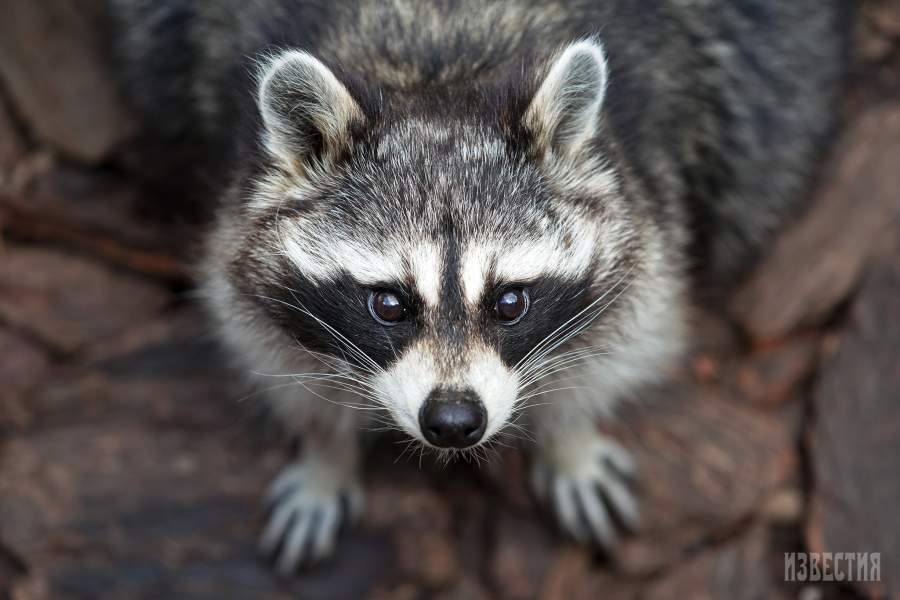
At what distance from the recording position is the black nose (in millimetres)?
2432

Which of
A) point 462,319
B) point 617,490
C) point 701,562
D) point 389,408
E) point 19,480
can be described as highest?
point 462,319

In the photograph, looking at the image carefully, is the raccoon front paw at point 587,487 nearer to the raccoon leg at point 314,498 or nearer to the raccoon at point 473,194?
the raccoon at point 473,194

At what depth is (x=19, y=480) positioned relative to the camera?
3.44m

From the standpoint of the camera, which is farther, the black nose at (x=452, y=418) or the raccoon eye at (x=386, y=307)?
Answer: the raccoon eye at (x=386, y=307)

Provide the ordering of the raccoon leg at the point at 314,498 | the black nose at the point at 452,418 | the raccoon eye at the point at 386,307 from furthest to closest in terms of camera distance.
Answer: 1. the raccoon leg at the point at 314,498
2. the raccoon eye at the point at 386,307
3. the black nose at the point at 452,418

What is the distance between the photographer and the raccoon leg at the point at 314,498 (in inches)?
133

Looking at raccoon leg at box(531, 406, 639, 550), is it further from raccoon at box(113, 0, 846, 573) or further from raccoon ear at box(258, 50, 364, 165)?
raccoon ear at box(258, 50, 364, 165)

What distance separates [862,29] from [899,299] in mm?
1445

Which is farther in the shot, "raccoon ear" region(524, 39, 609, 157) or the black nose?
"raccoon ear" region(524, 39, 609, 157)

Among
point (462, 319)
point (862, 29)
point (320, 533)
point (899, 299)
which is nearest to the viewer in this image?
point (462, 319)

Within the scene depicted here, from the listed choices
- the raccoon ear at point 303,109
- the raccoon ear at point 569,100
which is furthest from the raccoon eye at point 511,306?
the raccoon ear at point 303,109

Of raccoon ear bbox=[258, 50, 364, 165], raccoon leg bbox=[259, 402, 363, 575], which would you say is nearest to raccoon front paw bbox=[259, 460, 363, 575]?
raccoon leg bbox=[259, 402, 363, 575]

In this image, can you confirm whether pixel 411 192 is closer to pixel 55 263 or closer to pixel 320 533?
pixel 320 533

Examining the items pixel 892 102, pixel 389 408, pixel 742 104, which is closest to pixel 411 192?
pixel 389 408
